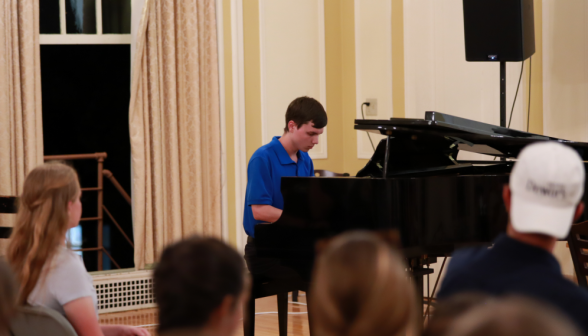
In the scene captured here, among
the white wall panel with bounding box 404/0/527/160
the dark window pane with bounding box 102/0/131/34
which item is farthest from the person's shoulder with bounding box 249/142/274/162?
the dark window pane with bounding box 102/0/131/34

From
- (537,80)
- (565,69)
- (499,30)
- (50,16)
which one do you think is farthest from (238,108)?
(565,69)

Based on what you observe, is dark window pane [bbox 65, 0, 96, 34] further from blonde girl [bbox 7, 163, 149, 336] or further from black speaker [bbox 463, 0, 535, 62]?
blonde girl [bbox 7, 163, 149, 336]

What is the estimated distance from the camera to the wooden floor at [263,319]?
396 cm

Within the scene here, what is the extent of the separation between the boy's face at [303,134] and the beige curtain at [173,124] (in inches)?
66.6

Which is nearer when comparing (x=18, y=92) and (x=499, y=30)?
(x=499, y=30)

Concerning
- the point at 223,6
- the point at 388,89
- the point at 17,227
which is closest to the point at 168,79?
the point at 223,6

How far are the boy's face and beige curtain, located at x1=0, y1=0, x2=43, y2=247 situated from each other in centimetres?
206

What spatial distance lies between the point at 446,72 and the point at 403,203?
231 centimetres

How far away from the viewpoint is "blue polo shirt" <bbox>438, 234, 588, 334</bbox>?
1145 millimetres

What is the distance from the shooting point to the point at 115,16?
474cm

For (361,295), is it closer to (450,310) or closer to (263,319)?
(450,310)

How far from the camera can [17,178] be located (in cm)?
417

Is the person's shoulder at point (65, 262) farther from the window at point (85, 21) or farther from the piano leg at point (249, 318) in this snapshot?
the window at point (85, 21)

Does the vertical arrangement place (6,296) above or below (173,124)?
below
